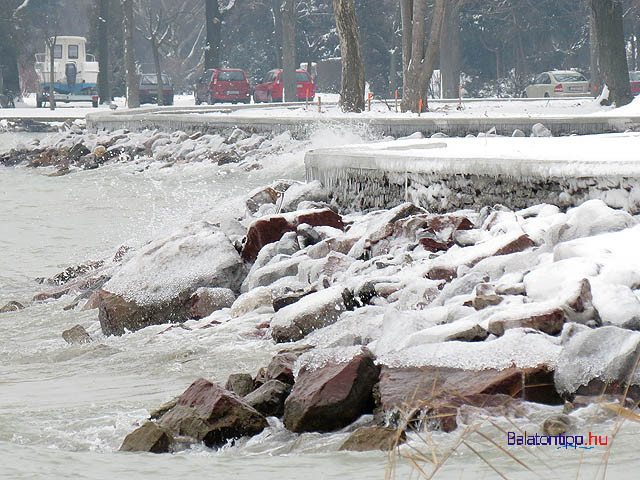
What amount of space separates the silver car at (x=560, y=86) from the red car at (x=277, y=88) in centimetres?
843

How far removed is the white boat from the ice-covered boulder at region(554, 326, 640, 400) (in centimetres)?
A: 4069

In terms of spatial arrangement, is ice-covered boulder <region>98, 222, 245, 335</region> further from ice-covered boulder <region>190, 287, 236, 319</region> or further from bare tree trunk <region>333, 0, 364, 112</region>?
bare tree trunk <region>333, 0, 364, 112</region>

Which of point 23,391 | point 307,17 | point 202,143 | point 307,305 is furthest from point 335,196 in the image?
point 307,17

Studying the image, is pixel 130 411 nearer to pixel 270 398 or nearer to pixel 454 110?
pixel 270 398

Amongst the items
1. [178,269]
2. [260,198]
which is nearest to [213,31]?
[260,198]

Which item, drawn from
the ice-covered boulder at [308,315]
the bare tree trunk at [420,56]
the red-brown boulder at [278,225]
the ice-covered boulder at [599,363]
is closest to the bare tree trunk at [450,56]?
the bare tree trunk at [420,56]

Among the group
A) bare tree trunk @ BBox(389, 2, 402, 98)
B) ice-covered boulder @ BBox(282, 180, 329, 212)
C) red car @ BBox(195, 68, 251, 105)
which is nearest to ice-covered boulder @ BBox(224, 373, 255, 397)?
ice-covered boulder @ BBox(282, 180, 329, 212)

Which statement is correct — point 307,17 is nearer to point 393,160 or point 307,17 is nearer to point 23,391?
point 393,160

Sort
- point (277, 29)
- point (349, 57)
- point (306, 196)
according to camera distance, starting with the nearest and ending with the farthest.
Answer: point (306, 196) → point (349, 57) → point (277, 29)

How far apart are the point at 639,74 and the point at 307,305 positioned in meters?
33.5

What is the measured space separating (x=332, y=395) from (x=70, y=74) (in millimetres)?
42885

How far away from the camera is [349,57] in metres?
21.8

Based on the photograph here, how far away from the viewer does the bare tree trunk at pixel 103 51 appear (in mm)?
43500

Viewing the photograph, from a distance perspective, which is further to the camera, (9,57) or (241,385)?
Result: (9,57)
